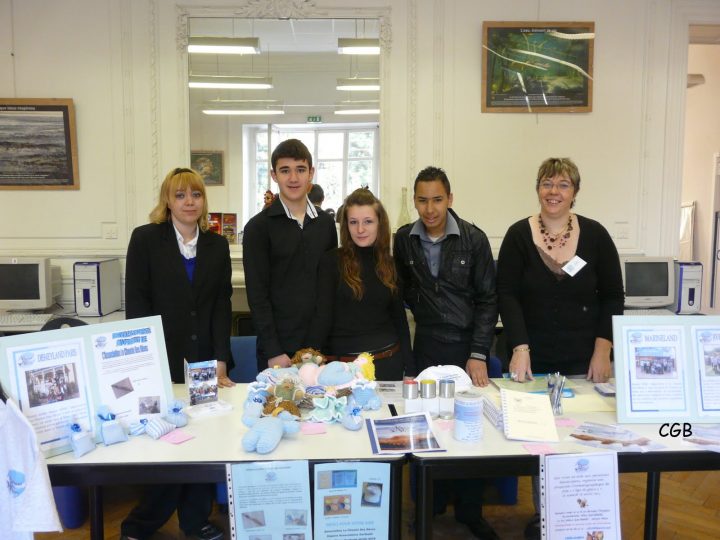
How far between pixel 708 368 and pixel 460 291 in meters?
0.85

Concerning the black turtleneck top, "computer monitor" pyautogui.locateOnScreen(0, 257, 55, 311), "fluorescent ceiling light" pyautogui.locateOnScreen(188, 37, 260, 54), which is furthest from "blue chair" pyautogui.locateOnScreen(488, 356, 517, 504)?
"computer monitor" pyautogui.locateOnScreen(0, 257, 55, 311)

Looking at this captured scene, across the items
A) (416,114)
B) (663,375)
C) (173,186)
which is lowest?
(663,375)

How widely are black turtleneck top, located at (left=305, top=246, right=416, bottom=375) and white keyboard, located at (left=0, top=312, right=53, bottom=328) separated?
2.18m

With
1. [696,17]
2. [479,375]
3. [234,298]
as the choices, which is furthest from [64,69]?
[696,17]

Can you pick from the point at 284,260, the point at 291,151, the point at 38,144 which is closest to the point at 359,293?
the point at 284,260

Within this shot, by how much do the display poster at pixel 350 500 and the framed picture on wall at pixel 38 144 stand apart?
130 inches

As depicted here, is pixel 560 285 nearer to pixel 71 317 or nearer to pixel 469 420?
pixel 469 420

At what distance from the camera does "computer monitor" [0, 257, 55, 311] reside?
139 inches

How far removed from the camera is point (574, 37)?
12.4 ft

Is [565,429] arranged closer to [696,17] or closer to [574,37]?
[574,37]

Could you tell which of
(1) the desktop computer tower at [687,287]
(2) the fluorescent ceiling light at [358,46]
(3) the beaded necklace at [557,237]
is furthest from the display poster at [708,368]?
(2) the fluorescent ceiling light at [358,46]

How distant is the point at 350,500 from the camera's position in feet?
4.54

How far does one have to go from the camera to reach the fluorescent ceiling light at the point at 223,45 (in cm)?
376

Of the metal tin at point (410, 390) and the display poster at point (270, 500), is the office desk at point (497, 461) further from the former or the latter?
the display poster at point (270, 500)
